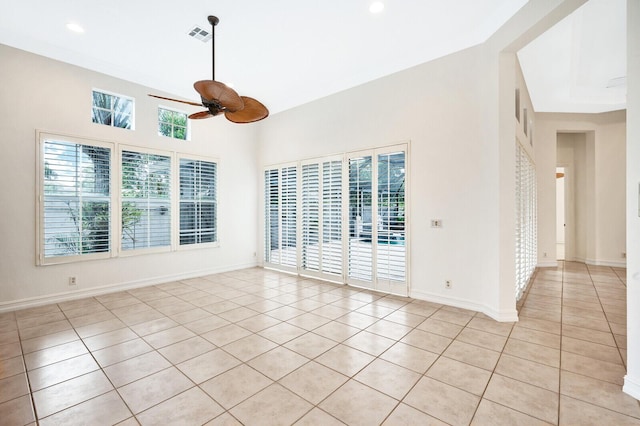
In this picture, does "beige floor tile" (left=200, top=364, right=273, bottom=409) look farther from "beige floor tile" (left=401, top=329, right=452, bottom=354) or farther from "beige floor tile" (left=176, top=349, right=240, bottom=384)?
"beige floor tile" (left=401, top=329, right=452, bottom=354)

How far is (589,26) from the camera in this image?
331 centimetres

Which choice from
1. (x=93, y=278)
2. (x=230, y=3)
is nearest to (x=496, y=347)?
(x=230, y=3)

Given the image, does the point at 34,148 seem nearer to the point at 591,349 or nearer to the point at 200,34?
the point at 200,34

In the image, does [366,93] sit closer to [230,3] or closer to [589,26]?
[230,3]

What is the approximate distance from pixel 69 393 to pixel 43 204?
302cm

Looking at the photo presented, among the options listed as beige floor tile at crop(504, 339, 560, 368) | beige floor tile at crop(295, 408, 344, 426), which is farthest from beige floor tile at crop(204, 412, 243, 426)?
beige floor tile at crop(504, 339, 560, 368)

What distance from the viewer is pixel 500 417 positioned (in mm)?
1802

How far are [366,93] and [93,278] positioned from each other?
16.5ft

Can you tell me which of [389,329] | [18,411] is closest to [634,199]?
[389,329]

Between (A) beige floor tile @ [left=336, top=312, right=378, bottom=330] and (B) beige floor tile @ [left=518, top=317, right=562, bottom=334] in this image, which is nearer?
(B) beige floor tile @ [left=518, top=317, right=562, bottom=334]

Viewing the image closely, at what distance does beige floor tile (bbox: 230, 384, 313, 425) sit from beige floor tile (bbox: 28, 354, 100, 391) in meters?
1.43

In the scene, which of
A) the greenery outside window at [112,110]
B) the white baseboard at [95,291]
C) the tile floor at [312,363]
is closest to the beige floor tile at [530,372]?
the tile floor at [312,363]

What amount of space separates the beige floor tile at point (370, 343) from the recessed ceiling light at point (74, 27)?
4.67 m

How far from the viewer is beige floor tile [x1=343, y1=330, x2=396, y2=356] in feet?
8.77
